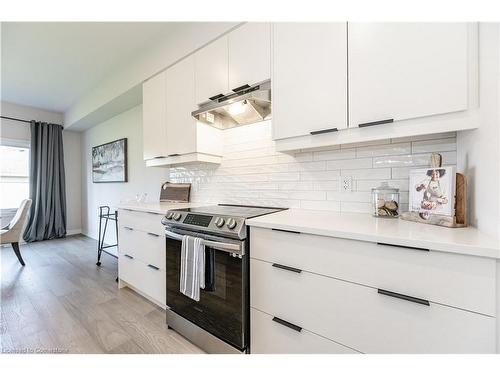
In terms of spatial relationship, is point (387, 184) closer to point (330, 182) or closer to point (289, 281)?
point (330, 182)

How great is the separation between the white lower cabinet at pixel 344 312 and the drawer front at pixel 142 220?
100 cm

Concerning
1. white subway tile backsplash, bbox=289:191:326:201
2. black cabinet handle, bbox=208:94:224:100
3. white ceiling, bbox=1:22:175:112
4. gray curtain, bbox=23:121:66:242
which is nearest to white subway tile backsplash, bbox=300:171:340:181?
white subway tile backsplash, bbox=289:191:326:201

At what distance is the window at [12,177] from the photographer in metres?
4.08

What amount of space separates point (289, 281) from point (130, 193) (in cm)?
327

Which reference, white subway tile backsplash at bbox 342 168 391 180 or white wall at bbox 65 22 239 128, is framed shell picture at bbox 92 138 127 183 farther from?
white subway tile backsplash at bbox 342 168 391 180

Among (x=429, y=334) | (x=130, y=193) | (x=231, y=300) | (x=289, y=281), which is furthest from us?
(x=130, y=193)

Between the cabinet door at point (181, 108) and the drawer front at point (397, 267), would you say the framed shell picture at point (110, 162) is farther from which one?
the drawer front at point (397, 267)

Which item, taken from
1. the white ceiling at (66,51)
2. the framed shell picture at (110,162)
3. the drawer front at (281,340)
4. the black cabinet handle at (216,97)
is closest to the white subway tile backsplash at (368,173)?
the drawer front at (281,340)

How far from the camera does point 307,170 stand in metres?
1.70

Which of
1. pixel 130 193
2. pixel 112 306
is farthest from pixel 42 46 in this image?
pixel 112 306

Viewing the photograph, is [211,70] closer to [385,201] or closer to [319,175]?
[319,175]

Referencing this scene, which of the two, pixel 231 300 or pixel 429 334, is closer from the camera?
pixel 429 334

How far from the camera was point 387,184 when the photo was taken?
1.34 m

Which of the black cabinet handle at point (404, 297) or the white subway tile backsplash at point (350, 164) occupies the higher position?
the white subway tile backsplash at point (350, 164)
